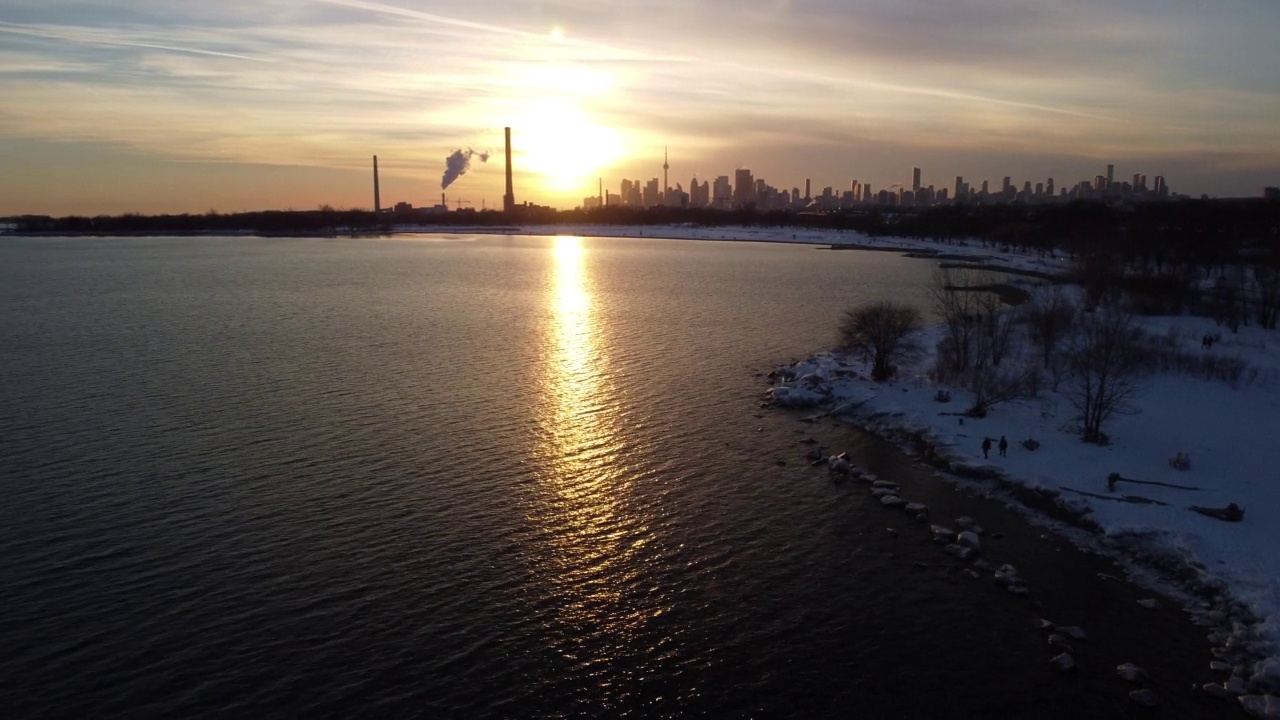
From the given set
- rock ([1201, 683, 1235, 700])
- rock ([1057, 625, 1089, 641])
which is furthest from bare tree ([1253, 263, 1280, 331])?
rock ([1201, 683, 1235, 700])

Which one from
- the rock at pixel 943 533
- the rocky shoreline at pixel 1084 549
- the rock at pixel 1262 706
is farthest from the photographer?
the rock at pixel 943 533

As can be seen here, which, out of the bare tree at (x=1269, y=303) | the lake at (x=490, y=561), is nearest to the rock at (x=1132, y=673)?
the lake at (x=490, y=561)

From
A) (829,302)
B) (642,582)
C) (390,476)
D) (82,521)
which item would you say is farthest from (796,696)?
(829,302)

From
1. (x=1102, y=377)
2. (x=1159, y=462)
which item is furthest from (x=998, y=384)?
(x=1159, y=462)

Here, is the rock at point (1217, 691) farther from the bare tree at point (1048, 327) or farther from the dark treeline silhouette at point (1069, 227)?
the dark treeline silhouette at point (1069, 227)

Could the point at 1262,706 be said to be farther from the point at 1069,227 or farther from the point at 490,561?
the point at 1069,227
